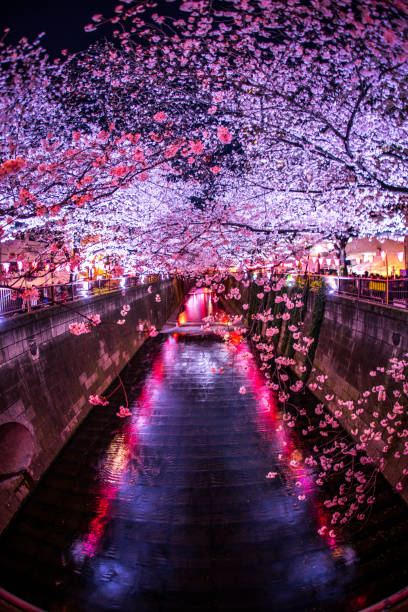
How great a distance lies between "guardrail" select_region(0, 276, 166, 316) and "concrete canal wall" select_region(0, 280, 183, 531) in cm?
32

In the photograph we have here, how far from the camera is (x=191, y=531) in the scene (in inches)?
305

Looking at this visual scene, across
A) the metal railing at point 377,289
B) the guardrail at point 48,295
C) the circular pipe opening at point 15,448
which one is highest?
the guardrail at point 48,295

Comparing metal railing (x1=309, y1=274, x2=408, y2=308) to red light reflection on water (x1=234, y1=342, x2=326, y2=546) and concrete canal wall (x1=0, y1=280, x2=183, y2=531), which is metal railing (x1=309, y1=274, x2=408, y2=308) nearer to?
red light reflection on water (x1=234, y1=342, x2=326, y2=546)

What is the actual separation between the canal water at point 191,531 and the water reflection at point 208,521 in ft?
0.10

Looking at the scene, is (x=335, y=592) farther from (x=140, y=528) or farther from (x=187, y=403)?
(x=187, y=403)

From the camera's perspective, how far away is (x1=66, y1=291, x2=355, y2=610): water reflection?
20.7 ft

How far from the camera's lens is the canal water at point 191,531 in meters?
6.22

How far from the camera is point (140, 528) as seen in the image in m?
7.87

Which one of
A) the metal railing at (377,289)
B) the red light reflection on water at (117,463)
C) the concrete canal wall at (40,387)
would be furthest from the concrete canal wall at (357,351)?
the concrete canal wall at (40,387)

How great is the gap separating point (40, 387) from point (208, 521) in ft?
21.1

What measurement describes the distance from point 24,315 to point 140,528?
21.6 ft

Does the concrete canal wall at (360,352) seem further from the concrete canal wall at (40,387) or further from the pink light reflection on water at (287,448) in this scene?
the concrete canal wall at (40,387)

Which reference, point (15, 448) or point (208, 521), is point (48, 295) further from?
point (208, 521)

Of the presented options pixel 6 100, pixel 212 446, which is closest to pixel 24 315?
pixel 6 100
